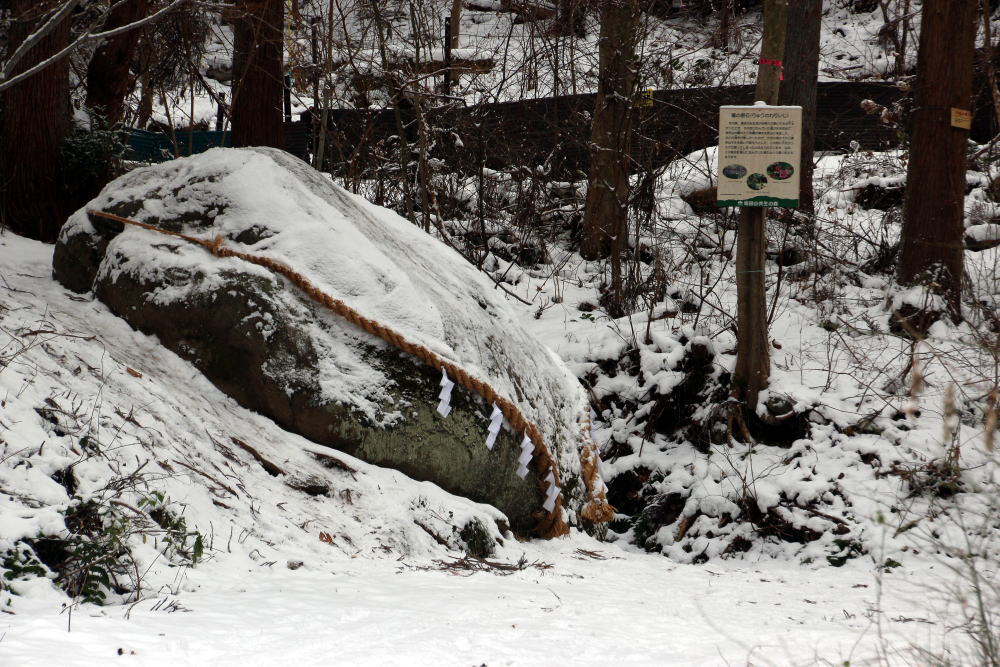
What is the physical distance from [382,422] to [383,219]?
1948 mm

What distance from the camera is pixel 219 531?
10.5ft

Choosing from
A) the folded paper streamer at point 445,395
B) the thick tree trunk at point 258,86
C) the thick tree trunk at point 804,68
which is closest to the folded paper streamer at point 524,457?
the folded paper streamer at point 445,395

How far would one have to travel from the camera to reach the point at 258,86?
769 cm

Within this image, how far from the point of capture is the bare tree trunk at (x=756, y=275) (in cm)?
546

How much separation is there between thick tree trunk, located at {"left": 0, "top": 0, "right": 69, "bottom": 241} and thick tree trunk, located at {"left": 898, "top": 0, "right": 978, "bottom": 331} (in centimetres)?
613

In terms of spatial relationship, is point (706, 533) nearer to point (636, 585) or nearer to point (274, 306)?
point (636, 585)

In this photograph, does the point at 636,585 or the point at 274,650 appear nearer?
the point at 274,650

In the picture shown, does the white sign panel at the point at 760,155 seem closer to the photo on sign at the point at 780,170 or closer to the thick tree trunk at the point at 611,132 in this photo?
the photo on sign at the point at 780,170

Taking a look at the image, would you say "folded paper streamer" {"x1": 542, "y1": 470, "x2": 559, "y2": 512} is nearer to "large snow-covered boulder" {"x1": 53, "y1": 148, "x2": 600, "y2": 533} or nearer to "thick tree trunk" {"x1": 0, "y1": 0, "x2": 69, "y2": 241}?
"large snow-covered boulder" {"x1": 53, "y1": 148, "x2": 600, "y2": 533}

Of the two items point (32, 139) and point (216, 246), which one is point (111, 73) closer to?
point (32, 139)

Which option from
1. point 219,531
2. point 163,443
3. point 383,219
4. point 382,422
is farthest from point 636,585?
point 383,219

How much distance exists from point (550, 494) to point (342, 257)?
1.67 metres

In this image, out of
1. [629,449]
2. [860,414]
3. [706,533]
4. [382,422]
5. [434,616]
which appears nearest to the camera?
[434,616]

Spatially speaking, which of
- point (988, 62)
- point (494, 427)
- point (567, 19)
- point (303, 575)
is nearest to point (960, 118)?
point (988, 62)
